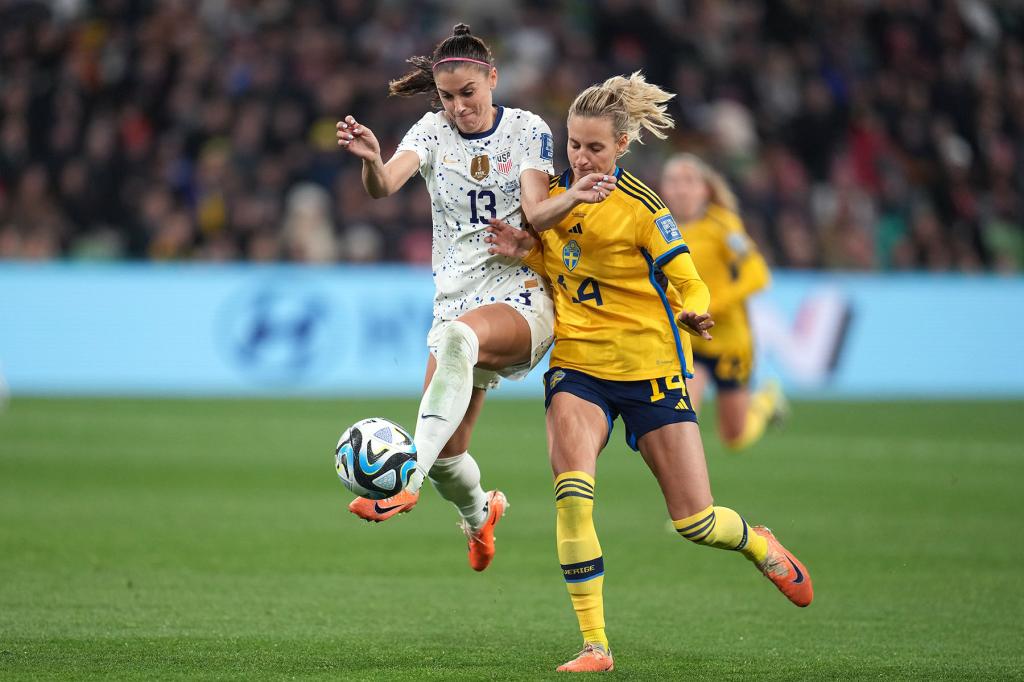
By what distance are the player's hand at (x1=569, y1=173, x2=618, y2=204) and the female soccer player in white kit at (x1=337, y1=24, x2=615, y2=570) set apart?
229 mm

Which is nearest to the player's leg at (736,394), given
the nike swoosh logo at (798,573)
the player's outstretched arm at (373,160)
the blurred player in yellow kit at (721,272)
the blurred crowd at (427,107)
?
the blurred player in yellow kit at (721,272)

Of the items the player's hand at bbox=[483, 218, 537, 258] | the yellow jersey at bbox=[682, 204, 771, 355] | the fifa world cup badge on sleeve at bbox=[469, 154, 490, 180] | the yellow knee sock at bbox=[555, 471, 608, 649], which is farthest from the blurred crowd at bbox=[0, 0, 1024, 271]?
the yellow knee sock at bbox=[555, 471, 608, 649]

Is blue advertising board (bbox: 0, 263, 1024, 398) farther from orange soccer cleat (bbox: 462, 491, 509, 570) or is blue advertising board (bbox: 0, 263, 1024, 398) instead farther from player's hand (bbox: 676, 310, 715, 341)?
player's hand (bbox: 676, 310, 715, 341)

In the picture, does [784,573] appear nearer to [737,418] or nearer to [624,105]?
[624,105]

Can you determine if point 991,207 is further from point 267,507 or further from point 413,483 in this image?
point 413,483

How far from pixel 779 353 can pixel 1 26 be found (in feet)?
36.1

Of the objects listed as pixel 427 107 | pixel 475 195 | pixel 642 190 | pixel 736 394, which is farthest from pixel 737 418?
pixel 427 107

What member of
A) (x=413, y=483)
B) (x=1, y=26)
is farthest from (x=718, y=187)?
(x=1, y=26)

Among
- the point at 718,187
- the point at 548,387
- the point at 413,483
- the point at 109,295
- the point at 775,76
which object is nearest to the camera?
the point at 413,483

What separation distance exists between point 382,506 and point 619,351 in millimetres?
1193

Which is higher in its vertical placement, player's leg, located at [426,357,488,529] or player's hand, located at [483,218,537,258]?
player's hand, located at [483,218,537,258]

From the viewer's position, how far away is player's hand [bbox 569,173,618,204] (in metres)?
5.57

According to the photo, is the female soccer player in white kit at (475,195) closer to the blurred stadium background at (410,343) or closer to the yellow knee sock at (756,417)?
the blurred stadium background at (410,343)

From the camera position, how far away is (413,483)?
17.7 feet
